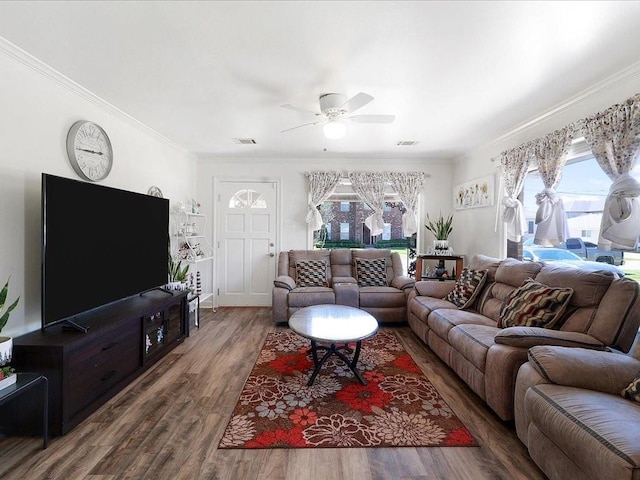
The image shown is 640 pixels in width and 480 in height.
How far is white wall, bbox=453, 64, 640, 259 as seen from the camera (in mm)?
2430

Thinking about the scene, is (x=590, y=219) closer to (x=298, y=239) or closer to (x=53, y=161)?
(x=298, y=239)

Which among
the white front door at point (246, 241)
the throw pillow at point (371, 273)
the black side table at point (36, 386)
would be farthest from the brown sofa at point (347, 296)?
the black side table at point (36, 386)

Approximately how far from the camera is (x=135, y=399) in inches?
95.7

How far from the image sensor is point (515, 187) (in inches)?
139

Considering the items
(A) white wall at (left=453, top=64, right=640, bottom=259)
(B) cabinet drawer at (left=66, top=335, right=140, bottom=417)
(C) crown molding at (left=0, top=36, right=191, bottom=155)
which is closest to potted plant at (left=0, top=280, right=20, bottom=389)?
(B) cabinet drawer at (left=66, top=335, right=140, bottom=417)

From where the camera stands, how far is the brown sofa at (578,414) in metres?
1.27

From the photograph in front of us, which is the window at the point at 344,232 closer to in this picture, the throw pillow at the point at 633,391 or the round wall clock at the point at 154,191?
the round wall clock at the point at 154,191

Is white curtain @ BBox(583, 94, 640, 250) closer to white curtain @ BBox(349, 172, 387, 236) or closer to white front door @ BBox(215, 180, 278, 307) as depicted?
white curtain @ BBox(349, 172, 387, 236)

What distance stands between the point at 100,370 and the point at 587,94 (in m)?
4.47

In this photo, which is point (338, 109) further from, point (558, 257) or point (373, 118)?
point (558, 257)

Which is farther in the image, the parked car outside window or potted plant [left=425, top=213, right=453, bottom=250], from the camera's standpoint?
potted plant [left=425, top=213, right=453, bottom=250]

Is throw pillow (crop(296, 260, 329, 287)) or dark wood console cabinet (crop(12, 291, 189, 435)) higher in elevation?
throw pillow (crop(296, 260, 329, 287))

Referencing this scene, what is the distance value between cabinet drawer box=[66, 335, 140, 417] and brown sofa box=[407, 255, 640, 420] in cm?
276

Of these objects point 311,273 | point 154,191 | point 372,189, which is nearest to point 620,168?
point 372,189
